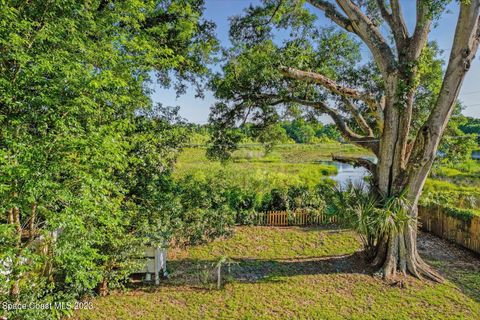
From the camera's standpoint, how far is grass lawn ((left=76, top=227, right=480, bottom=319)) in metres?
5.10

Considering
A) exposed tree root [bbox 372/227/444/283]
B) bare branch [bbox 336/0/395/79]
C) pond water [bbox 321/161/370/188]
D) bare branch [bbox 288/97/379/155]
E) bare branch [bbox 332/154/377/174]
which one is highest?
bare branch [bbox 336/0/395/79]

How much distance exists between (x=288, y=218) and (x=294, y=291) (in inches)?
193

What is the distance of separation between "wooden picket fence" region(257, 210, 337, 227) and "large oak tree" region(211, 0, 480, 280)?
347 cm

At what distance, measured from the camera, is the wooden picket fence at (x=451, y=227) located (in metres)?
8.20

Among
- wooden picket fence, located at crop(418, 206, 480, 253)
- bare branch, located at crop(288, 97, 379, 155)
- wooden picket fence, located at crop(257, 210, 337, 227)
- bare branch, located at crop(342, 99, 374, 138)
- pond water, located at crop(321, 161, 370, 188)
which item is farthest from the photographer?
wooden picket fence, located at crop(257, 210, 337, 227)

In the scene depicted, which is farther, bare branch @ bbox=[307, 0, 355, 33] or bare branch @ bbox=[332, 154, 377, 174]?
bare branch @ bbox=[332, 154, 377, 174]

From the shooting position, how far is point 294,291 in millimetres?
5879

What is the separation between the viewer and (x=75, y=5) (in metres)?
3.98

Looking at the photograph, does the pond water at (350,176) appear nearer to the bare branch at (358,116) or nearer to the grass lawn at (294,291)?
the bare branch at (358,116)

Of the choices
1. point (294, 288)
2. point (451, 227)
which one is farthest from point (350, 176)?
point (294, 288)

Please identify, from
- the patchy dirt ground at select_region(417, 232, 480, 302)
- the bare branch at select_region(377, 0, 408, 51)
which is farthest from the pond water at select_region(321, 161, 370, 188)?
the bare branch at select_region(377, 0, 408, 51)

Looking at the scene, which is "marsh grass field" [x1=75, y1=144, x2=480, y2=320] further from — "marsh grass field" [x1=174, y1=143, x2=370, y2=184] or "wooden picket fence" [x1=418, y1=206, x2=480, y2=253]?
"marsh grass field" [x1=174, y1=143, x2=370, y2=184]

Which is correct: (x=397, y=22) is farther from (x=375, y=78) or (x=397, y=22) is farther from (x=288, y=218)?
(x=288, y=218)

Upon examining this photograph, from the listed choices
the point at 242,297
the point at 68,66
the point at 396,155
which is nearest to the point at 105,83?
the point at 68,66
